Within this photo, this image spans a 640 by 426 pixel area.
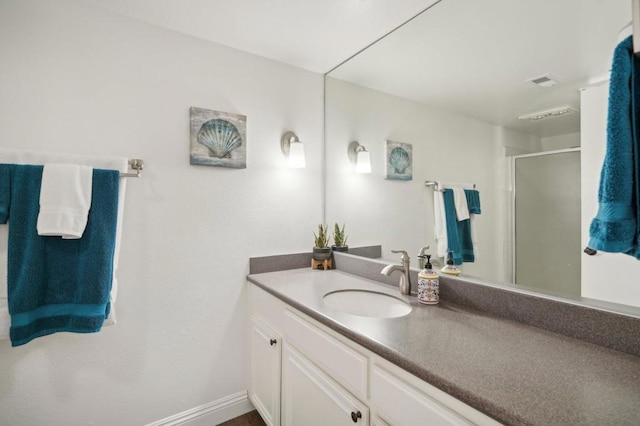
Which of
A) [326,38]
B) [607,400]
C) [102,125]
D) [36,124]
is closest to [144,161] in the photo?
[102,125]

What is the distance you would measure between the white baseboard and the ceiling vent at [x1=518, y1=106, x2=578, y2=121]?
2.01m

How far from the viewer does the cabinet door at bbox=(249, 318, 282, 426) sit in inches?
57.4

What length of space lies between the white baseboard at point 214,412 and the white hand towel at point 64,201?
1117 millimetres

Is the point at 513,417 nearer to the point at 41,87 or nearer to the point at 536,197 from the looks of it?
the point at 536,197

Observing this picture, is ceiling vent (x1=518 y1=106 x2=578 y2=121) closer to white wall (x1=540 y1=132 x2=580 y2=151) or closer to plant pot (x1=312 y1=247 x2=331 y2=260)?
white wall (x1=540 y1=132 x2=580 y2=151)

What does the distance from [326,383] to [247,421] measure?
97 centimetres

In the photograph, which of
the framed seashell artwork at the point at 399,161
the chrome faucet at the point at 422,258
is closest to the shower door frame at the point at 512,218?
the chrome faucet at the point at 422,258

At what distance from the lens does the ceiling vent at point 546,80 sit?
975mm

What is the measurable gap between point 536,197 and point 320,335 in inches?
36.8

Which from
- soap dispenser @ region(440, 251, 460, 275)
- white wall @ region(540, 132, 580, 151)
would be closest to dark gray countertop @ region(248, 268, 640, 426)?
soap dispenser @ region(440, 251, 460, 275)

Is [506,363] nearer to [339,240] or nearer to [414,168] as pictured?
[414,168]

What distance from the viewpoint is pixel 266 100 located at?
190 centimetres

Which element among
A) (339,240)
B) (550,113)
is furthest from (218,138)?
(550,113)

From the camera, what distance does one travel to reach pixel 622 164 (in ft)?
2.14
